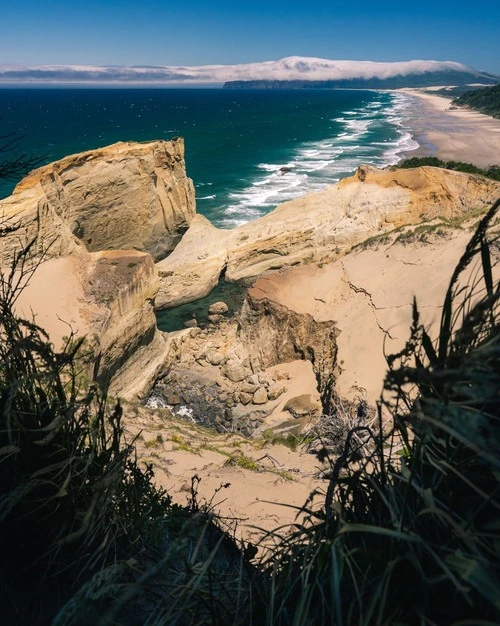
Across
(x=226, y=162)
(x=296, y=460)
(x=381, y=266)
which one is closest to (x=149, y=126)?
(x=226, y=162)

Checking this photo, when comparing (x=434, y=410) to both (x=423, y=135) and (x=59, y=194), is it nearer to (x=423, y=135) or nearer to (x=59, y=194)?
(x=59, y=194)

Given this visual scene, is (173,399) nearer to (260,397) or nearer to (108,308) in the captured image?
(260,397)

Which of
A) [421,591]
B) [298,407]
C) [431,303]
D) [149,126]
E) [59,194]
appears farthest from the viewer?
[149,126]

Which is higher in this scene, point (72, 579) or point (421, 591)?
point (421, 591)

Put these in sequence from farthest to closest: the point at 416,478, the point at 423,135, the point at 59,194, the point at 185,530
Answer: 1. the point at 423,135
2. the point at 59,194
3. the point at 416,478
4. the point at 185,530

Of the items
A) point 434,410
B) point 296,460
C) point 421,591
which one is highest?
point 434,410

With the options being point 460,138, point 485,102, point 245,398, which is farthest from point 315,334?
point 485,102

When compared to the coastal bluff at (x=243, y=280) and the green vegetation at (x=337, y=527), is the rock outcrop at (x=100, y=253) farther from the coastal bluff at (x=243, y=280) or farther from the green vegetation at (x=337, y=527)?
the green vegetation at (x=337, y=527)

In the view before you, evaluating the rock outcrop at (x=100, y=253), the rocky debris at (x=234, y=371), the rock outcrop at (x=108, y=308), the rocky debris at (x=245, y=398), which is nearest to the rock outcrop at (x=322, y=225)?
the rock outcrop at (x=100, y=253)
